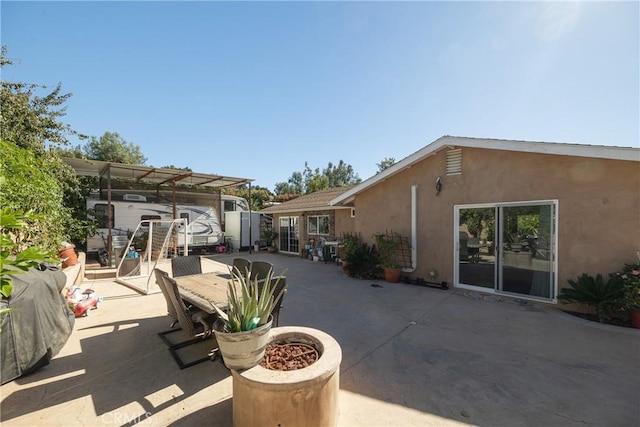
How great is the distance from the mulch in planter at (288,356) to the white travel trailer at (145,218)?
11.6 metres

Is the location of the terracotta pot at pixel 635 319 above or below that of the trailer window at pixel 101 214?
below

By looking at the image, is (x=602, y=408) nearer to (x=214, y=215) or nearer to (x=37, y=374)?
(x=37, y=374)

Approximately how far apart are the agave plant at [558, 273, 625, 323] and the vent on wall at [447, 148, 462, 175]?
11.2 ft

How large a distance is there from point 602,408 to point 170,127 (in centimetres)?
1431

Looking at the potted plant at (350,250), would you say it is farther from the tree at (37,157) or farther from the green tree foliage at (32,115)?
the green tree foliage at (32,115)

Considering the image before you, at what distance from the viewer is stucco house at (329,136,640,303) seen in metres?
4.96

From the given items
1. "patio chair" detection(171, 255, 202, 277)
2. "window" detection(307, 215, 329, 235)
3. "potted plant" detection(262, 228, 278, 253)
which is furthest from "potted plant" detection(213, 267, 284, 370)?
"potted plant" detection(262, 228, 278, 253)

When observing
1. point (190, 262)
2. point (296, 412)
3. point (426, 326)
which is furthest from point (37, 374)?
point (426, 326)

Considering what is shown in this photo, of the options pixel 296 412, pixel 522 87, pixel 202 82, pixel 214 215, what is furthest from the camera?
pixel 214 215

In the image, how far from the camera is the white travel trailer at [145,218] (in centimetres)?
1141

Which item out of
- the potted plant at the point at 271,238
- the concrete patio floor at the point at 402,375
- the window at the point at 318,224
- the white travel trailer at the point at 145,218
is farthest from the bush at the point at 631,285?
the white travel trailer at the point at 145,218

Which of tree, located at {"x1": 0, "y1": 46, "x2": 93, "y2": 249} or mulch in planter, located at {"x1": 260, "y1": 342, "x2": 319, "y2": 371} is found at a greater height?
tree, located at {"x1": 0, "y1": 46, "x2": 93, "y2": 249}

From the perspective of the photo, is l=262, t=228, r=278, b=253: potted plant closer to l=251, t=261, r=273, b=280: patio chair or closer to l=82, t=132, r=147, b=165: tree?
l=251, t=261, r=273, b=280: patio chair

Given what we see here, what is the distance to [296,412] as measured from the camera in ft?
6.58
